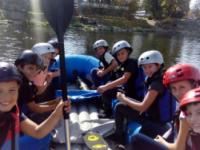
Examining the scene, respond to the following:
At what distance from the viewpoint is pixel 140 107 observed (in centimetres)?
447

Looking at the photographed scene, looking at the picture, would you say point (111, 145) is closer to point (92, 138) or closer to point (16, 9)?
point (92, 138)

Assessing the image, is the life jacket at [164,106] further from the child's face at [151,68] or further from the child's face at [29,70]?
the child's face at [29,70]

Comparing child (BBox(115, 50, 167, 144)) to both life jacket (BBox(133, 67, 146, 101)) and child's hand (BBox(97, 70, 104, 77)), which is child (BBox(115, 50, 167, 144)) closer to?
life jacket (BBox(133, 67, 146, 101))

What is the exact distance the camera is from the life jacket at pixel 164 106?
171 inches

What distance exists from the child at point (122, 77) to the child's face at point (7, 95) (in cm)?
319

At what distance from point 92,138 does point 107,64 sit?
282 cm

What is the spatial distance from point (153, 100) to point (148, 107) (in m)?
0.16

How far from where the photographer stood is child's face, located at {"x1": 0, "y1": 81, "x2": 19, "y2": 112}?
2.54 m

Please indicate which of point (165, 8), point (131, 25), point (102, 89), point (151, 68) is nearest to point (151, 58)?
point (151, 68)

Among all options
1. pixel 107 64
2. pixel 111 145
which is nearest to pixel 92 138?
pixel 111 145

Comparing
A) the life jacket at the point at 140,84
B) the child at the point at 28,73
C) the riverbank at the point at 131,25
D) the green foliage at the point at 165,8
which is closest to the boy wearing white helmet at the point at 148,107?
the life jacket at the point at 140,84

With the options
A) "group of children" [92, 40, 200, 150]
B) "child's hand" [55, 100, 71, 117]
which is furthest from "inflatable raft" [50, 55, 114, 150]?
"child's hand" [55, 100, 71, 117]

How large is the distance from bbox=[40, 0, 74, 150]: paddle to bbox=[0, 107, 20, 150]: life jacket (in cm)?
46

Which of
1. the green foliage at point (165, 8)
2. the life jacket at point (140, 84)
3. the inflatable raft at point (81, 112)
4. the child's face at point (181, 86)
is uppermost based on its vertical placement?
the child's face at point (181, 86)
